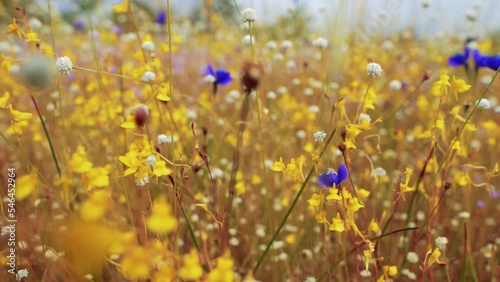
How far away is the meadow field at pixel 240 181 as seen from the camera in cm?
76

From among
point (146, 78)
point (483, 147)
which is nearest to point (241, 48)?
point (483, 147)

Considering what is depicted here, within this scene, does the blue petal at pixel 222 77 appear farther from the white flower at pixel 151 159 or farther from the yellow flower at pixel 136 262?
the yellow flower at pixel 136 262

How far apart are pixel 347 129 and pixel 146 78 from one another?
0.46 m

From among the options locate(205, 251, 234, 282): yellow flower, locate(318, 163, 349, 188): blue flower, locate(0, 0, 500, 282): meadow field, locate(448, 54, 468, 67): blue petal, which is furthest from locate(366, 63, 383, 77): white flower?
locate(448, 54, 468, 67): blue petal

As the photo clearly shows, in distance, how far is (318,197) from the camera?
0.85m

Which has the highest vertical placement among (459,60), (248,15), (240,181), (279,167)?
(248,15)

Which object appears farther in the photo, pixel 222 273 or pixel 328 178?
pixel 328 178

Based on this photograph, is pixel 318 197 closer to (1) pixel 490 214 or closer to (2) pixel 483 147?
(1) pixel 490 214

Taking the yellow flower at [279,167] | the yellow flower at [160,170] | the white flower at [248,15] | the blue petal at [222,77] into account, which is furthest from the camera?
the blue petal at [222,77]

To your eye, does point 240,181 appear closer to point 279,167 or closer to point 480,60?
point 279,167

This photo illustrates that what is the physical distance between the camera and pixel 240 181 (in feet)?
4.53

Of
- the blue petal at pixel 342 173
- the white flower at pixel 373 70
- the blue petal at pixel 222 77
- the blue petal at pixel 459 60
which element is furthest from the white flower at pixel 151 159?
the blue petal at pixel 459 60

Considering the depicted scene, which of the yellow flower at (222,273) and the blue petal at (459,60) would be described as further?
the blue petal at (459,60)

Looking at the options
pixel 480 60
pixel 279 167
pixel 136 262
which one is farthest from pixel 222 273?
pixel 480 60
